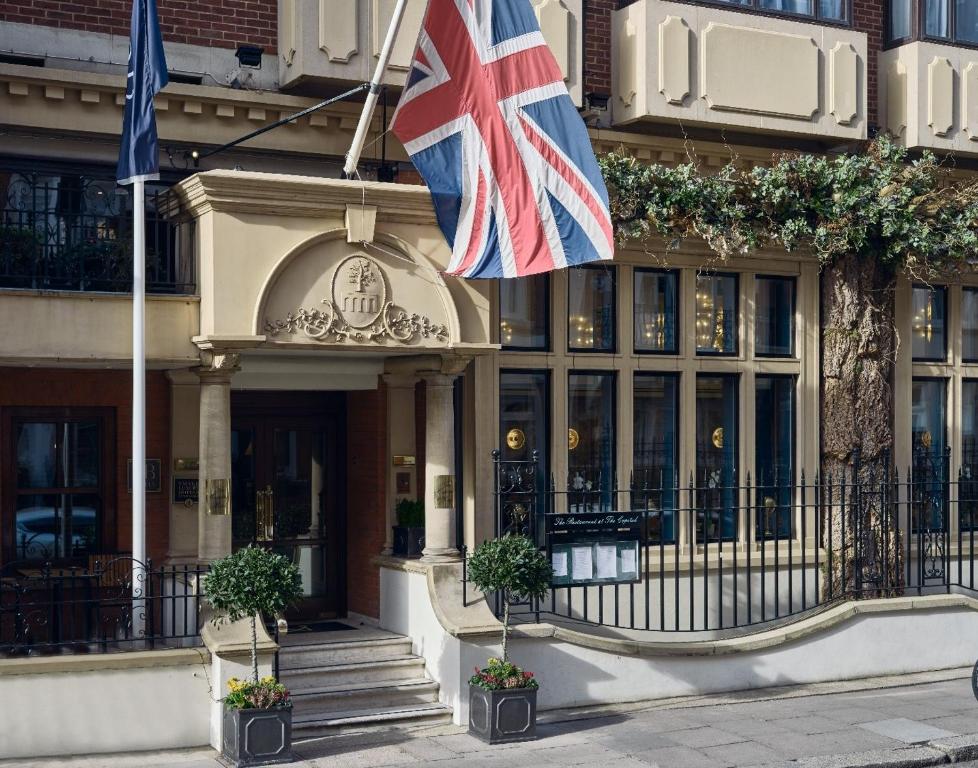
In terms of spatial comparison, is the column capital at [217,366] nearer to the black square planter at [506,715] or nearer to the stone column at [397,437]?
the stone column at [397,437]

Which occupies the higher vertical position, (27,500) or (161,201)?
(161,201)

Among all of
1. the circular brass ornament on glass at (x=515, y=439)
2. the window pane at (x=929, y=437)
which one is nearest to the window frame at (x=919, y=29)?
the window pane at (x=929, y=437)

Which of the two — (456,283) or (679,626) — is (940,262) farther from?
(456,283)

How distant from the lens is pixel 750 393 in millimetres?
17219

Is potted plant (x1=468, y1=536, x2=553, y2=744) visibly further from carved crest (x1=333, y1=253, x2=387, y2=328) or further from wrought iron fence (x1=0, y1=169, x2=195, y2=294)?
wrought iron fence (x1=0, y1=169, x2=195, y2=294)

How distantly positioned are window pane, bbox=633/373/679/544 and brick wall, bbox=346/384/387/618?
10.2 ft

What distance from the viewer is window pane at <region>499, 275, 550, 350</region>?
16.0 metres

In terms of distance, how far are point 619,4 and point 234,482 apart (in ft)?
23.4

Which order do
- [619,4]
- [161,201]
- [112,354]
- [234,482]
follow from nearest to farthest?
[112,354] < [161,201] < [234,482] < [619,4]

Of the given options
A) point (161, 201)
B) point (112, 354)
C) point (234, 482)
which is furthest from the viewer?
point (234, 482)

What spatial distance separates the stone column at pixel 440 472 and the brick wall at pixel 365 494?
127 centimetres

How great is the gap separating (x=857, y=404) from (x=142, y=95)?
9384mm

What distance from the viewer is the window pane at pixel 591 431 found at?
16.4 metres

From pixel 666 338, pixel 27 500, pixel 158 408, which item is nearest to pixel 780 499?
pixel 666 338
